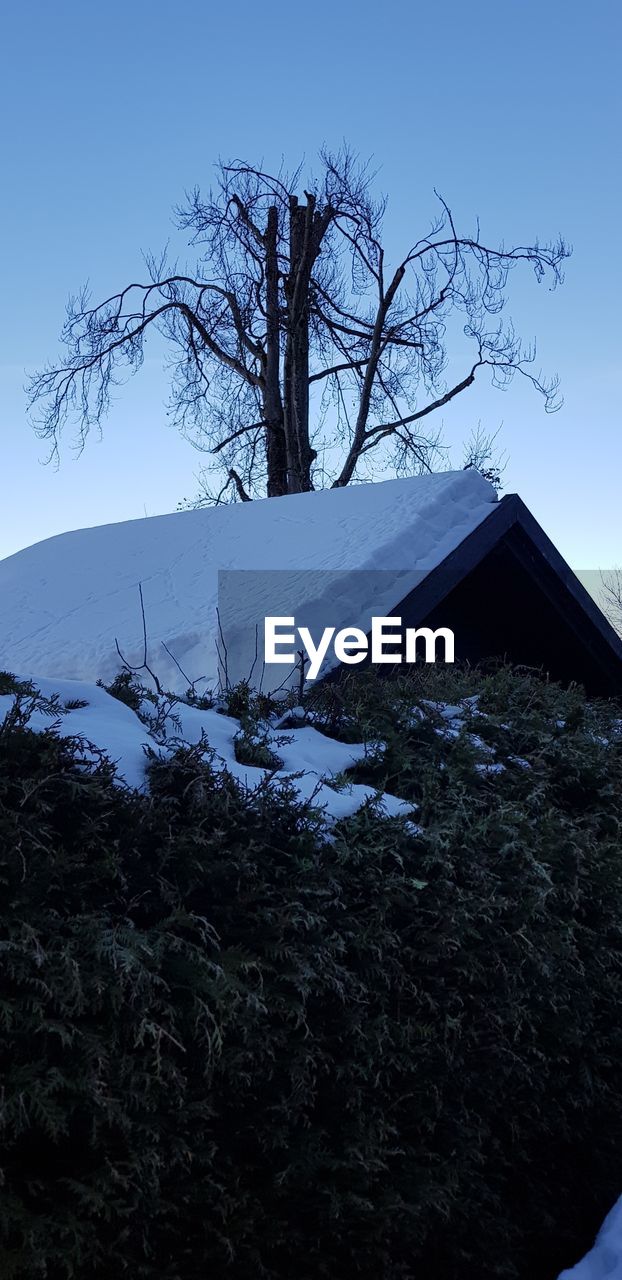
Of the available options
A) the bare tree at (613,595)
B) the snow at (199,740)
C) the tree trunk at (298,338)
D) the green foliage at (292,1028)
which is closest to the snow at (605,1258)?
the green foliage at (292,1028)

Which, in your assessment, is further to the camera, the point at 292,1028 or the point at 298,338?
the point at 298,338

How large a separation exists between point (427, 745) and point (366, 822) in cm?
100

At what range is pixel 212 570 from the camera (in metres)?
8.80

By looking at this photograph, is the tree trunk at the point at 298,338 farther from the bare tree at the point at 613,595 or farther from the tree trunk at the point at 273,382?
the bare tree at the point at 613,595

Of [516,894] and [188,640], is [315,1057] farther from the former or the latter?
[188,640]

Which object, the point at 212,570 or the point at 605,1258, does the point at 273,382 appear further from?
the point at 605,1258

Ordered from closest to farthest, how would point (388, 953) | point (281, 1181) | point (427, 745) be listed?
point (281, 1181) → point (388, 953) → point (427, 745)

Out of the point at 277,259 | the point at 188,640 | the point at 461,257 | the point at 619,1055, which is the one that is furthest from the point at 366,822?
the point at 277,259

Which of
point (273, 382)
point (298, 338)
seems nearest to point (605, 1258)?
point (298, 338)

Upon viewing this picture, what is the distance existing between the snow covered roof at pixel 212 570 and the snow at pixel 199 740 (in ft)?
7.09

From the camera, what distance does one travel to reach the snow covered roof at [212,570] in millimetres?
7395

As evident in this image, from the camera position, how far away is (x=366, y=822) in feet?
12.9

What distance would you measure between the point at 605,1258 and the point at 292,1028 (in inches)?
67.2

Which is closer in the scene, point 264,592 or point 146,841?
point 146,841
